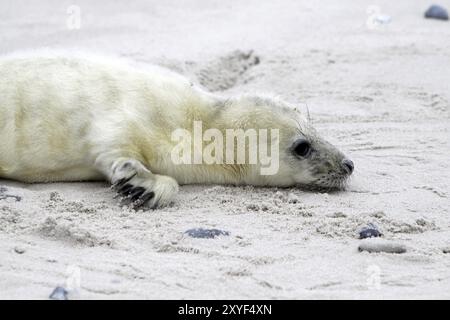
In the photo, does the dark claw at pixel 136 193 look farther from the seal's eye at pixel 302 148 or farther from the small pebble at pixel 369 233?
the small pebble at pixel 369 233

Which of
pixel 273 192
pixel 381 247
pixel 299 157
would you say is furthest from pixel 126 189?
pixel 381 247

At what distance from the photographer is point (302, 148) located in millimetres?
4875

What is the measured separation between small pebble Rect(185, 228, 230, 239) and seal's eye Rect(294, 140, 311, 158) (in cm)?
103

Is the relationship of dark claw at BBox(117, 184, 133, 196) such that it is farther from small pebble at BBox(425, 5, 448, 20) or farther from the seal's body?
small pebble at BBox(425, 5, 448, 20)

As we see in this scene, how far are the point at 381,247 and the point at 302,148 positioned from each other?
122cm

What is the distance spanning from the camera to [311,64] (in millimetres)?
7074

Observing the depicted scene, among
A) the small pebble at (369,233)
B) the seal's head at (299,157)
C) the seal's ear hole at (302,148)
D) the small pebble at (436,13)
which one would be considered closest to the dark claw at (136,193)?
the seal's head at (299,157)

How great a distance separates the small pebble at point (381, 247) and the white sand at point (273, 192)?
0.14 feet

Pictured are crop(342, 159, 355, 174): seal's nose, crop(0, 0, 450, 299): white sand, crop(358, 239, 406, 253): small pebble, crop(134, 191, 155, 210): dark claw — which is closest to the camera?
crop(0, 0, 450, 299): white sand

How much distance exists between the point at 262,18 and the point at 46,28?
6.40ft

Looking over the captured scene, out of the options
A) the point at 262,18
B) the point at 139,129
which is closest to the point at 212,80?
the point at 262,18

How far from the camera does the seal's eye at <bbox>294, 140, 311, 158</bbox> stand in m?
4.86

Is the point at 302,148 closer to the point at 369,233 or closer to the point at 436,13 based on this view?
the point at 369,233

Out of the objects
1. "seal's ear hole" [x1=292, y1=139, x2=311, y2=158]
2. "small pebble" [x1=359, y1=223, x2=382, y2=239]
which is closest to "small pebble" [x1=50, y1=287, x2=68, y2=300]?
"small pebble" [x1=359, y1=223, x2=382, y2=239]
